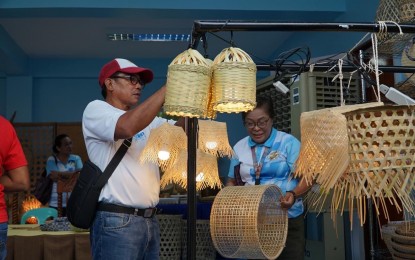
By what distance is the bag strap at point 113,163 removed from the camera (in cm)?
211

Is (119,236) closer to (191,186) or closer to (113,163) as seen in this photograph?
(113,163)

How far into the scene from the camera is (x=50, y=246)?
3418 millimetres

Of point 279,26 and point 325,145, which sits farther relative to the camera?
point 279,26

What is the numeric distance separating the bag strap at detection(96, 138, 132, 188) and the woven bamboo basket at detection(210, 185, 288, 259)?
54 cm

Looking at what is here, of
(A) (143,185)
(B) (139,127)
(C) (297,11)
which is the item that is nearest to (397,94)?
(B) (139,127)

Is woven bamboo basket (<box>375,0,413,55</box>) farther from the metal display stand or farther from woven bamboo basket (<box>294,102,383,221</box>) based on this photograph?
woven bamboo basket (<box>294,102,383,221</box>)

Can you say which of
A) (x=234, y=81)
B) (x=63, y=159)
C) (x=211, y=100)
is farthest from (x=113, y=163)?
(x=63, y=159)

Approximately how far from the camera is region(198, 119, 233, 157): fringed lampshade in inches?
85.4

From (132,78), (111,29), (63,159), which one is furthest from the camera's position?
(111,29)

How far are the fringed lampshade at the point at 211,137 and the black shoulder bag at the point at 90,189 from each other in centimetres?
28

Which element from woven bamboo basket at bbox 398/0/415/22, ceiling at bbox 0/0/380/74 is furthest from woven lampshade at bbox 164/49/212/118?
ceiling at bbox 0/0/380/74

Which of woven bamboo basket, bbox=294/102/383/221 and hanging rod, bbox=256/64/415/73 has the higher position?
hanging rod, bbox=256/64/415/73

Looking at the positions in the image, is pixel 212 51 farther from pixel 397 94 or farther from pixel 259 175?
pixel 397 94

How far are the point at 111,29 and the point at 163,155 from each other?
18.4 ft
